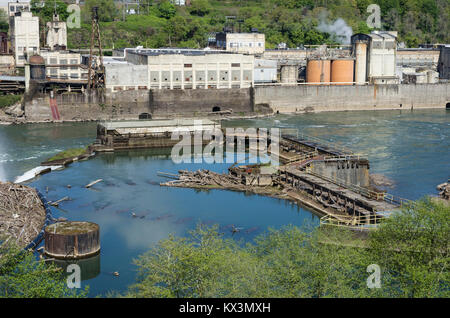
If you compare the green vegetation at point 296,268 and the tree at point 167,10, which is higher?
the tree at point 167,10

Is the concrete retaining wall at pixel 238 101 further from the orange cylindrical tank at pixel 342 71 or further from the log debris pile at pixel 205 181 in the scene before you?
the log debris pile at pixel 205 181

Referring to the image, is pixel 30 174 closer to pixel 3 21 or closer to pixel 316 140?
pixel 316 140

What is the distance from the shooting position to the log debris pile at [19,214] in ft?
77.1

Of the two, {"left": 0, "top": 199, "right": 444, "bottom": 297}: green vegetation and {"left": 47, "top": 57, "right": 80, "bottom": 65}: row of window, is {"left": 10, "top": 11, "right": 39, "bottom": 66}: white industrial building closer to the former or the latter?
{"left": 47, "top": 57, "right": 80, "bottom": 65}: row of window

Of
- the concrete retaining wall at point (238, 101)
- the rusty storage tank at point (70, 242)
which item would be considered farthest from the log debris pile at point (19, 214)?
the concrete retaining wall at point (238, 101)

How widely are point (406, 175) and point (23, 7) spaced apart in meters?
65.2

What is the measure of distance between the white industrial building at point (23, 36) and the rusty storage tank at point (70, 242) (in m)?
49.2

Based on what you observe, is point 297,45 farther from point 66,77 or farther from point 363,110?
point 66,77

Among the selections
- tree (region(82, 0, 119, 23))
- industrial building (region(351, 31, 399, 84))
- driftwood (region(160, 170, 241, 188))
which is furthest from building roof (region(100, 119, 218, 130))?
tree (region(82, 0, 119, 23))

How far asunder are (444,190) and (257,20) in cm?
7108

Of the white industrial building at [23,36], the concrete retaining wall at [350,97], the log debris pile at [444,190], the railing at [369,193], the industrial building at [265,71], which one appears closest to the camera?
the railing at [369,193]

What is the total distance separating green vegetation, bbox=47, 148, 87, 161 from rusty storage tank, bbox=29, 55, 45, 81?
16.2 m

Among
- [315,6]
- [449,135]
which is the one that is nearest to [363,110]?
[449,135]

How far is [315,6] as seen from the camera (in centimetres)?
10769
